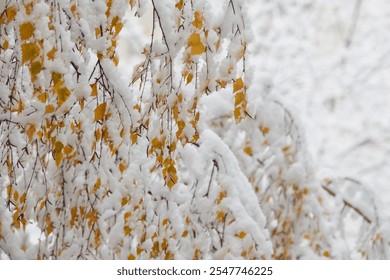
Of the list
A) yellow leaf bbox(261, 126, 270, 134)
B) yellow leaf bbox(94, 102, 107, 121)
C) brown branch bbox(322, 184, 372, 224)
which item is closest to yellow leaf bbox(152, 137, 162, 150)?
yellow leaf bbox(94, 102, 107, 121)

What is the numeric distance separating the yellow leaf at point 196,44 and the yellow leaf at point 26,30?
1.62 feet

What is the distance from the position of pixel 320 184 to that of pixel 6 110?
7.58 feet

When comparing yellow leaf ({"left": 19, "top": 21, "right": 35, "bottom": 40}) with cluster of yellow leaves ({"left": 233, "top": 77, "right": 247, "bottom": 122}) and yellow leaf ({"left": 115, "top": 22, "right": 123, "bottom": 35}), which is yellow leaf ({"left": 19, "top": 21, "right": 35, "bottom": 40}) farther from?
cluster of yellow leaves ({"left": 233, "top": 77, "right": 247, "bottom": 122})

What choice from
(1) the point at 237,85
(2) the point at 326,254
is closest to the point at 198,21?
(1) the point at 237,85

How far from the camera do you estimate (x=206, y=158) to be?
8.95 ft

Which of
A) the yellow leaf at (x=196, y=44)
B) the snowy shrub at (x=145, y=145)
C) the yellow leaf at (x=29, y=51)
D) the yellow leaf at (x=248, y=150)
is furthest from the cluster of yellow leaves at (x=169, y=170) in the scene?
the yellow leaf at (x=248, y=150)

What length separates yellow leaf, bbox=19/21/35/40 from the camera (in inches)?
57.5

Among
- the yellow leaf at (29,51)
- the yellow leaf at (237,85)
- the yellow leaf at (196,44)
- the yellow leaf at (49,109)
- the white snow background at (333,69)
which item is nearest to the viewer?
the yellow leaf at (29,51)

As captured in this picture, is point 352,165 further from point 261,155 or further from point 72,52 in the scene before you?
point 72,52

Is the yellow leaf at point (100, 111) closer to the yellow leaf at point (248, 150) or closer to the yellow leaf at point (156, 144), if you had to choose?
the yellow leaf at point (156, 144)

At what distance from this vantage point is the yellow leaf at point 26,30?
4.79ft

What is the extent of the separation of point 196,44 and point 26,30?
0.52m

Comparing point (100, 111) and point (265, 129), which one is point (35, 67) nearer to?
point (100, 111)
